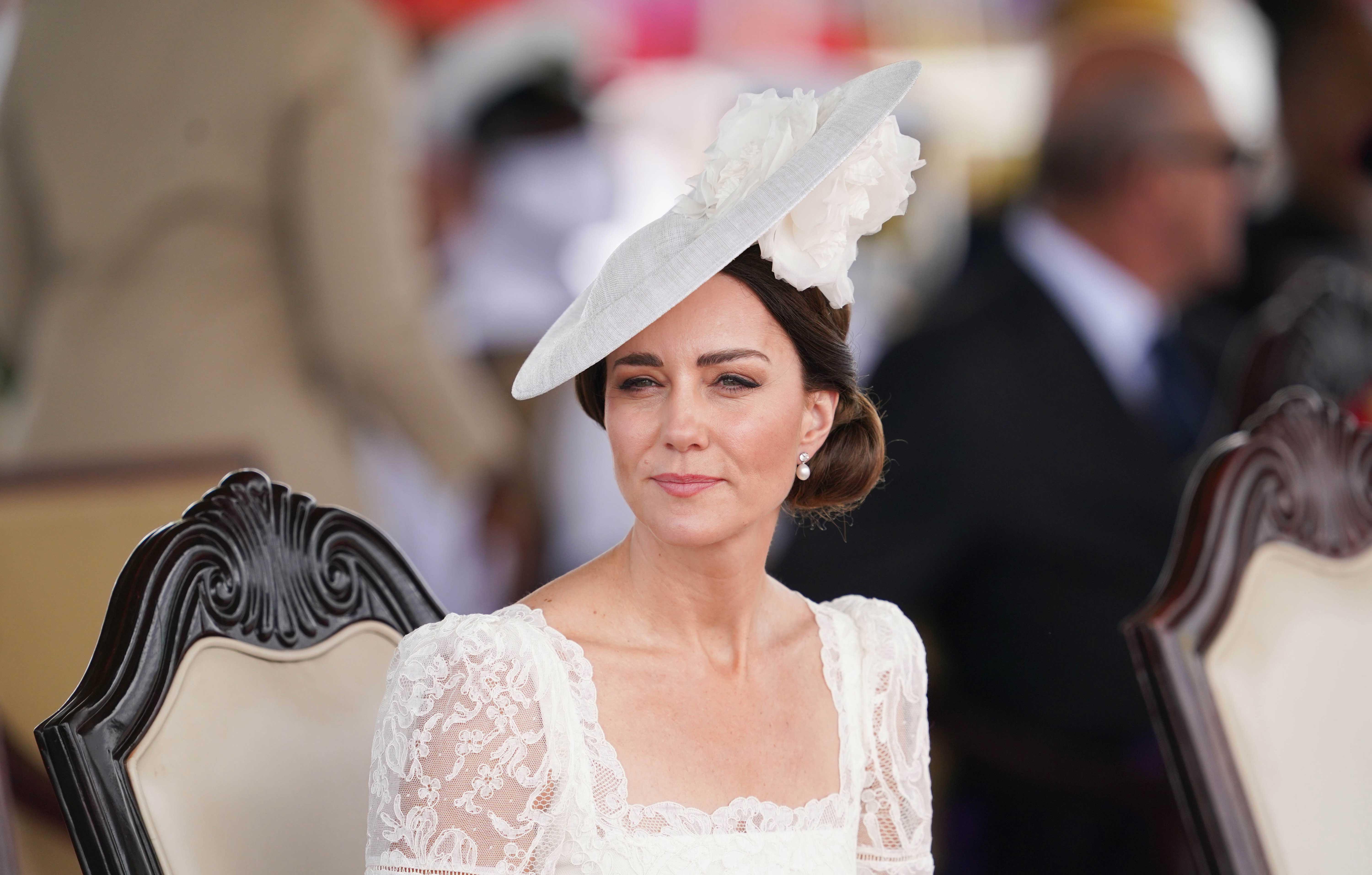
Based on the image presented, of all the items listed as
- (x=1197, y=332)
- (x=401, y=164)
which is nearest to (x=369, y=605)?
(x=401, y=164)

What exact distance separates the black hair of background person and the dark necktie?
477mm

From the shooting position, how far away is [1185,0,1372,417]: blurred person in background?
5.77m

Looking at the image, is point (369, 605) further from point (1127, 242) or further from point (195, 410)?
point (1127, 242)

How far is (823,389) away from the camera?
176 centimetres

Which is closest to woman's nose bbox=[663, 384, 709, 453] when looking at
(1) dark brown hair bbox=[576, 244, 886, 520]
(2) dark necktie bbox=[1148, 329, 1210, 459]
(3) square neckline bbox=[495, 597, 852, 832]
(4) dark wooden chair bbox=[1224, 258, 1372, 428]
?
(1) dark brown hair bbox=[576, 244, 886, 520]

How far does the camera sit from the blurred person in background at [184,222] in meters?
3.43

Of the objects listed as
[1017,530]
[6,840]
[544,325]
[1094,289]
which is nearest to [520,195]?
[544,325]

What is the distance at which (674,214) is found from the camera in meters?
1.67

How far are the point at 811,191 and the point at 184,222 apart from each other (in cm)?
230

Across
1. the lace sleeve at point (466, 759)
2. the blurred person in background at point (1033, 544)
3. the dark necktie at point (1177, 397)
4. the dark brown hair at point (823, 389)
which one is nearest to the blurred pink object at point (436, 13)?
the blurred person in background at point (1033, 544)

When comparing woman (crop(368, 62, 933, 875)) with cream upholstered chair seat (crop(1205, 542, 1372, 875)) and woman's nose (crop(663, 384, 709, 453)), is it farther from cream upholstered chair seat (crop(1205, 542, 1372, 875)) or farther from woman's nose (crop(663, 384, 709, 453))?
cream upholstered chair seat (crop(1205, 542, 1372, 875))

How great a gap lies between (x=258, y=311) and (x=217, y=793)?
7.13ft

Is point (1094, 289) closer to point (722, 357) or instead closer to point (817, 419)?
point (817, 419)

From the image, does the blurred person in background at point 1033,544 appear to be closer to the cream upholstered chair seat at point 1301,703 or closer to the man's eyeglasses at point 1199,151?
the man's eyeglasses at point 1199,151
